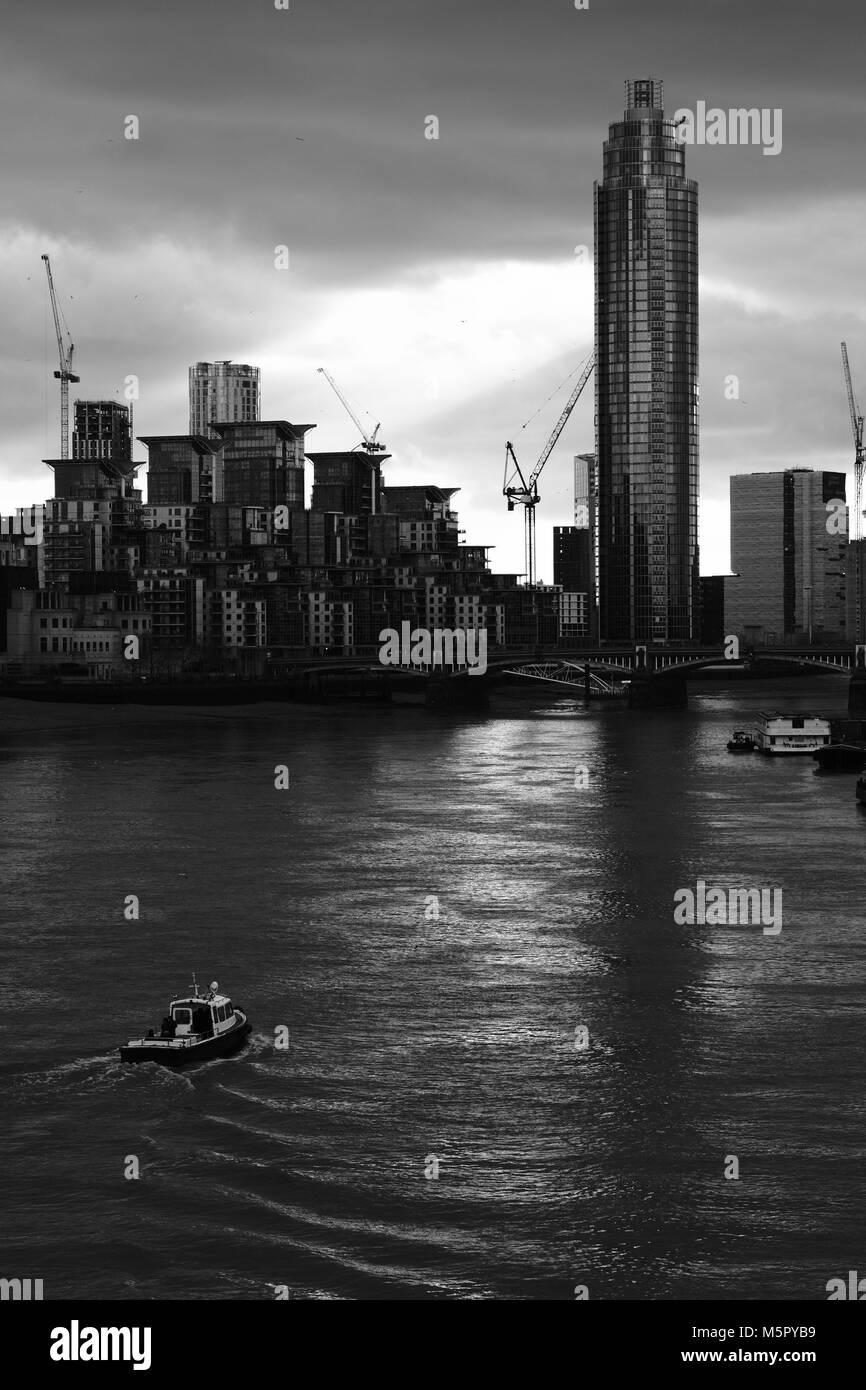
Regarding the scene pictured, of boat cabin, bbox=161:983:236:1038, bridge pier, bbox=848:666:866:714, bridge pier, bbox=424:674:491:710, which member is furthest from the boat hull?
bridge pier, bbox=424:674:491:710

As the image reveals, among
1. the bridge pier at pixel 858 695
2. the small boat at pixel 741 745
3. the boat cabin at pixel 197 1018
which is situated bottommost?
the small boat at pixel 741 745

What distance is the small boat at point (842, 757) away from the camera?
109 m

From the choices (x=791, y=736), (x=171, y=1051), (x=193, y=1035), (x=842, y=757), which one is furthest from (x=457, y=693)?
(x=171, y=1051)

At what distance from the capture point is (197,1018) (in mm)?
35938

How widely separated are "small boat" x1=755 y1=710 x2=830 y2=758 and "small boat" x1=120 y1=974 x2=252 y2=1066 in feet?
276

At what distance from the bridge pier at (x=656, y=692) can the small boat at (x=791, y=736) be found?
57.2 metres

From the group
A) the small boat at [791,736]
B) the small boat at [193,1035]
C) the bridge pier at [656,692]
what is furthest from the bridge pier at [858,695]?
the small boat at [193,1035]

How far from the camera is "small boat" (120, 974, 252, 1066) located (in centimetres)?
3484

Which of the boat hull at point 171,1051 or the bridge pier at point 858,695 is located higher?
the bridge pier at point 858,695

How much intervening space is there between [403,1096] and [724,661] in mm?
134887

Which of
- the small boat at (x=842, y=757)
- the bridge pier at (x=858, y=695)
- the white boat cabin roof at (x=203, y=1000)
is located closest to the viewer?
the white boat cabin roof at (x=203, y=1000)

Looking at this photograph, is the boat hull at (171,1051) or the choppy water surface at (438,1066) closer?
the choppy water surface at (438,1066)

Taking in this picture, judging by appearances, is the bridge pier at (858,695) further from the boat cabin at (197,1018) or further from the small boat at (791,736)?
the boat cabin at (197,1018)

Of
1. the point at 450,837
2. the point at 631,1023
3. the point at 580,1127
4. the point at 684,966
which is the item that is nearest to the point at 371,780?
the point at 450,837
